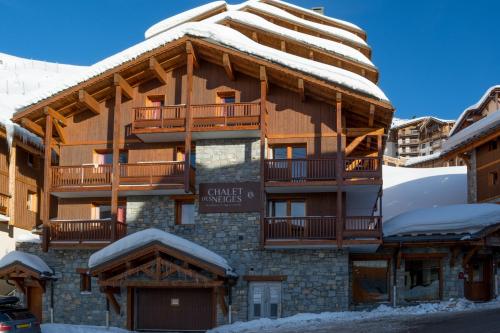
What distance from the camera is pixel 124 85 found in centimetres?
2598

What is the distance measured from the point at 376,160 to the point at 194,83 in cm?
819

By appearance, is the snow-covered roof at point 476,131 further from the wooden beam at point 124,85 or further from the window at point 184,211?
the wooden beam at point 124,85

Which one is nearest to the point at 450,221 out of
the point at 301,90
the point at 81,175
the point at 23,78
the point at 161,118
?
the point at 301,90

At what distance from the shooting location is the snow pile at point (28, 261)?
24.3 meters

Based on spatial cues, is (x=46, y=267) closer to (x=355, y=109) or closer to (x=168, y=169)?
(x=168, y=169)

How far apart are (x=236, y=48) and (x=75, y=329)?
12.1 metres

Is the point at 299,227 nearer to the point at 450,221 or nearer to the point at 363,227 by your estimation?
the point at 363,227

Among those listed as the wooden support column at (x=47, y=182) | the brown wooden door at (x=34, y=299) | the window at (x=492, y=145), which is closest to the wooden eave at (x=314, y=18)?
the window at (x=492, y=145)

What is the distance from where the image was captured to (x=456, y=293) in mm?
23984

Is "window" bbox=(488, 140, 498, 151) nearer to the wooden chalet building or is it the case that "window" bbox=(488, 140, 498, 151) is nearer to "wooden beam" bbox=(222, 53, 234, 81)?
the wooden chalet building

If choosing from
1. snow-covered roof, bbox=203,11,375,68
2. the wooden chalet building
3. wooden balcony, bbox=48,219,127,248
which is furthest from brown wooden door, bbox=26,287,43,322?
snow-covered roof, bbox=203,11,375,68

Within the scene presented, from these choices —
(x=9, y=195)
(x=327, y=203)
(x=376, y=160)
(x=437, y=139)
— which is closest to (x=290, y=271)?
(x=327, y=203)

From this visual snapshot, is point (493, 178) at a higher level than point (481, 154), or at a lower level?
lower

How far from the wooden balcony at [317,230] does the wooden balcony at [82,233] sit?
6201 mm
